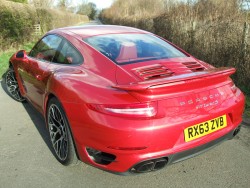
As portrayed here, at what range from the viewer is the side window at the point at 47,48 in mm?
3777

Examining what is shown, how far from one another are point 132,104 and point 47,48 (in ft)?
7.19

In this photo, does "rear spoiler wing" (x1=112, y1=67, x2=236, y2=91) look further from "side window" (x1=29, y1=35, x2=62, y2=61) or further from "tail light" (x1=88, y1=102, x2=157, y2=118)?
"side window" (x1=29, y1=35, x2=62, y2=61)

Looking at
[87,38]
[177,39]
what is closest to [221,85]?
[87,38]

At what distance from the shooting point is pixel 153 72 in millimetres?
2719

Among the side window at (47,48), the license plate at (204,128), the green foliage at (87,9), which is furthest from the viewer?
the green foliage at (87,9)

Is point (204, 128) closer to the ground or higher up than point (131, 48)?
closer to the ground

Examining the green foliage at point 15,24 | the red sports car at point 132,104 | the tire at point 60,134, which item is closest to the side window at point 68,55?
the red sports car at point 132,104

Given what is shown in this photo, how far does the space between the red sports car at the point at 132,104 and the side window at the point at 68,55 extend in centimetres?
2

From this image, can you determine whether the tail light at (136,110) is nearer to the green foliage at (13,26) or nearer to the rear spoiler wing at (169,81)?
the rear spoiler wing at (169,81)

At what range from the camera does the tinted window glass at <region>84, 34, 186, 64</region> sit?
3.06 m

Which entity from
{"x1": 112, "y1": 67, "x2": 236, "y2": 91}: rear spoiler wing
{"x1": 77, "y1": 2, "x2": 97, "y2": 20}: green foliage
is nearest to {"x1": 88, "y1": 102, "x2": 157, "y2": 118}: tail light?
{"x1": 112, "y1": 67, "x2": 236, "y2": 91}: rear spoiler wing

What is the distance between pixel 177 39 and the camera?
9297 mm

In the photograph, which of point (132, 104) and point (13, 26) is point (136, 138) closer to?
point (132, 104)

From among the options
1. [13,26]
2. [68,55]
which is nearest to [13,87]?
[68,55]
